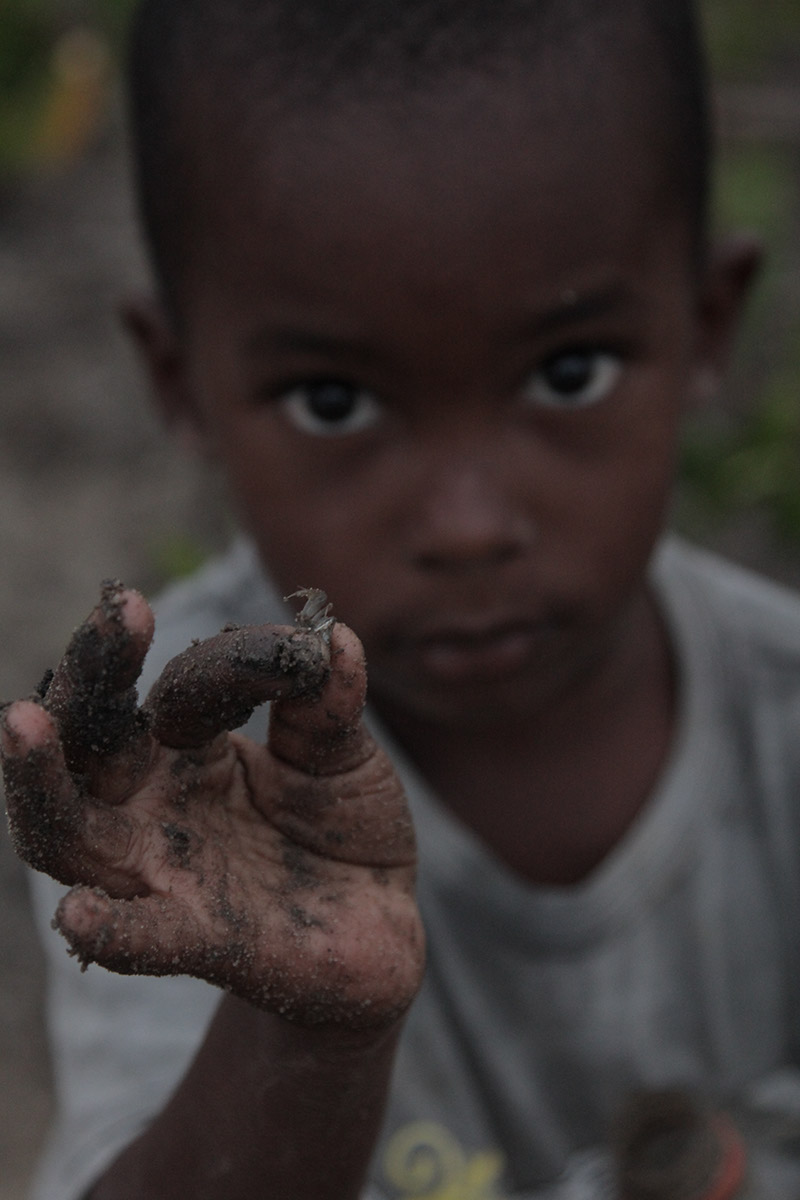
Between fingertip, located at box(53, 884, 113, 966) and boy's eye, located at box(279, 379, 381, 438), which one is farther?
boy's eye, located at box(279, 379, 381, 438)

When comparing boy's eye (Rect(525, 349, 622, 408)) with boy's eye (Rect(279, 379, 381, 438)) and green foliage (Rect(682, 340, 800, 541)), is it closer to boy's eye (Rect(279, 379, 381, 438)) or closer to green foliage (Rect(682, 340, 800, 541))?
boy's eye (Rect(279, 379, 381, 438))

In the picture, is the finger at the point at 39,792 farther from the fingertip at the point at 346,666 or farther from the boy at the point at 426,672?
the fingertip at the point at 346,666

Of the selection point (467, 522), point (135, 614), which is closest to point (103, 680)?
point (135, 614)

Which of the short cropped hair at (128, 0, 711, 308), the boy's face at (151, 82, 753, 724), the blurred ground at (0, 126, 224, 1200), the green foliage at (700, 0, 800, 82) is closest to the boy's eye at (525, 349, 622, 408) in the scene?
the boy's face at (151, 82, 753, 724)

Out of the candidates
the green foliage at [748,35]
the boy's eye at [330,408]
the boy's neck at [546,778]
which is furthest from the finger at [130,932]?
the green foliage at [748,35]

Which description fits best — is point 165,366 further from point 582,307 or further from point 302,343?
point 582,307

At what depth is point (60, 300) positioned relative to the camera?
4285mm

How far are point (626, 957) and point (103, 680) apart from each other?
123cm

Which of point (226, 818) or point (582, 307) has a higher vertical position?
point (582, 307)

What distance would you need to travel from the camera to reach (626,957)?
1.93m

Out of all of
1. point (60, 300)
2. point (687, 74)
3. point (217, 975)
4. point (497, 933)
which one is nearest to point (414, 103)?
point (687, 74)

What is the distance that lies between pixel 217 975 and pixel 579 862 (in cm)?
109

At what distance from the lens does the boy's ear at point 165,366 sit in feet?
6.31

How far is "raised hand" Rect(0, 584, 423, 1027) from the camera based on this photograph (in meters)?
0.88
